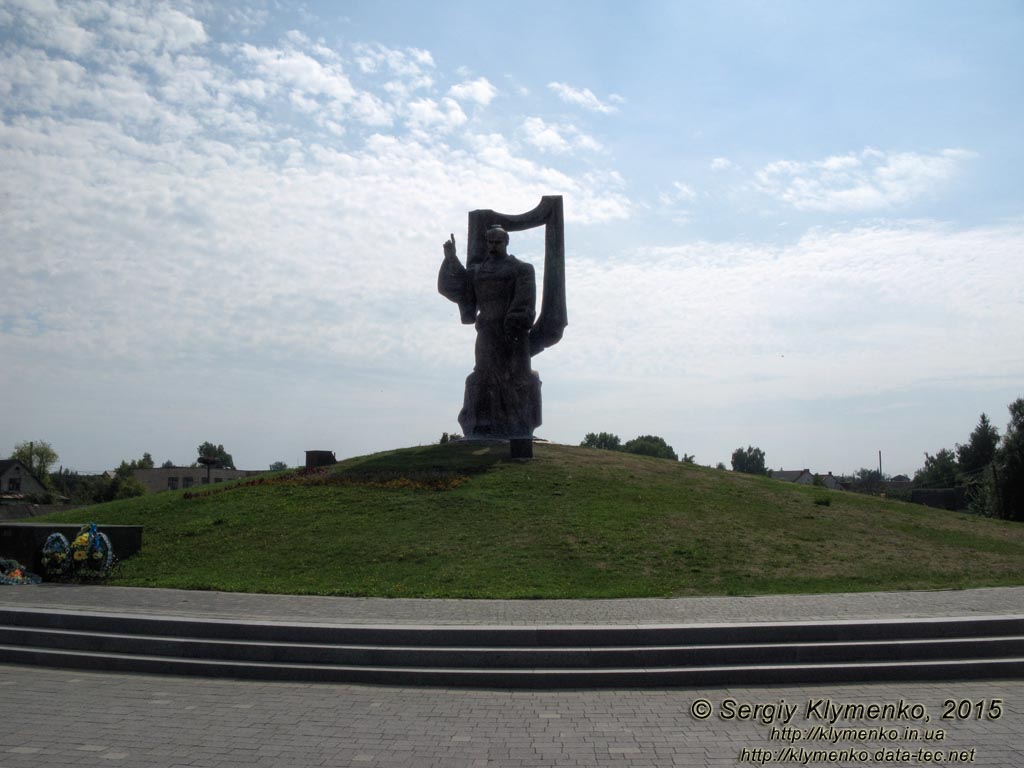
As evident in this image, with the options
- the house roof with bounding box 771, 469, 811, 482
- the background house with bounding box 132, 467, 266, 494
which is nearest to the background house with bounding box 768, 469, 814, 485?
the house roof with bounding box 771, 469, 811, 482

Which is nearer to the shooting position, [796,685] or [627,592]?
[796,685]

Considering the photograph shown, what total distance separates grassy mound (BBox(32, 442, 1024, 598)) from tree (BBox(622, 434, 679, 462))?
50.5 metres

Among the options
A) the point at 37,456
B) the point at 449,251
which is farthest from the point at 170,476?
the point at 449,251

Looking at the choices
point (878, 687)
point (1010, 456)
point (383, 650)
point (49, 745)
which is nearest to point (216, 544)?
point (383, 650)

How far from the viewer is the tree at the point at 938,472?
6903 centimetres

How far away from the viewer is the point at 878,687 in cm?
805

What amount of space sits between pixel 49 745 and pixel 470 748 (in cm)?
321

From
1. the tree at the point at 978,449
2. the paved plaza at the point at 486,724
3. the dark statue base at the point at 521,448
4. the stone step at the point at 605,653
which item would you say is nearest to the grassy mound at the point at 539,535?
the dark statue base at the point at 521,448

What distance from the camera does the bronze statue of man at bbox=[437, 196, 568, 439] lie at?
73.1 ft

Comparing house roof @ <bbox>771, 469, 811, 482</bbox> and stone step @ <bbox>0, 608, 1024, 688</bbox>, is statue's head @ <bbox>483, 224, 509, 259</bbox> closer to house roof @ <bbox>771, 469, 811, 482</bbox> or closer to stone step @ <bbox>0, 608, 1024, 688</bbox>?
stone step @ <bbox>0, 608, 1024, 688</bbox>

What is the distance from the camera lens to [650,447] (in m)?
71.9

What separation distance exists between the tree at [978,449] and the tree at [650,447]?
68.5 feet

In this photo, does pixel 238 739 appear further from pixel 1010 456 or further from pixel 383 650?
pixel 1010 456

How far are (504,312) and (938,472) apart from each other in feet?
204
